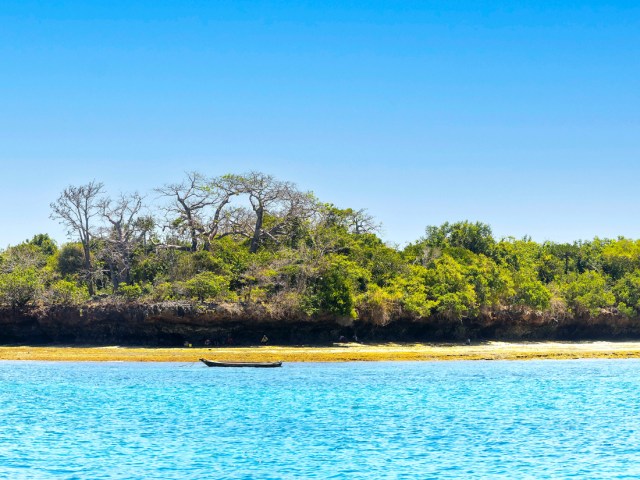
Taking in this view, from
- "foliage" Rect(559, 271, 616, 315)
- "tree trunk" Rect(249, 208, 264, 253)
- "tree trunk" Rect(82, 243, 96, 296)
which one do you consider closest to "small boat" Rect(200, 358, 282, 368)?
"tree trunk" Rect(249, 208, 264, 253)

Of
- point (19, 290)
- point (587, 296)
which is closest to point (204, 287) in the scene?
point (19, 290)

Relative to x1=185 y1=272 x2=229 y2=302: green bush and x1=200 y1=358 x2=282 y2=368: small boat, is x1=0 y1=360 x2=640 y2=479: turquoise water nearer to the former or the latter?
x1=200 y1=358 x2=282 y2=368: small boat

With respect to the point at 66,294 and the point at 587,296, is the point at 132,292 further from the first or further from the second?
the point at 587,296

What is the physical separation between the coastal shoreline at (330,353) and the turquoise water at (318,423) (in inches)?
195

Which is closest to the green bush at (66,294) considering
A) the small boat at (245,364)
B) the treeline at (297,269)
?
the treeline at (297,269)

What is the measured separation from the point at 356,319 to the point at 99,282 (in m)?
20.6

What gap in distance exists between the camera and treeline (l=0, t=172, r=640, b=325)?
4725 centimetres

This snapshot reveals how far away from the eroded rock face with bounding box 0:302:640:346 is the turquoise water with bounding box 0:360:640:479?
10975 mm

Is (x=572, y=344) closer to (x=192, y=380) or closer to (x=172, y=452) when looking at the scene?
(x=192, y=380)

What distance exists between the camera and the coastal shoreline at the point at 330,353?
4022 centimetres

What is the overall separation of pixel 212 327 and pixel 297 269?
649 centimetres

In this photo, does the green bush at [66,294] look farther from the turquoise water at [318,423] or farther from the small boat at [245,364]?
the small boat at [245,364]

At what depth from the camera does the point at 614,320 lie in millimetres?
54094

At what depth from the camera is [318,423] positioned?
21.2 meters
